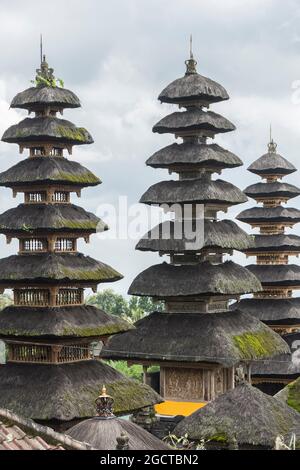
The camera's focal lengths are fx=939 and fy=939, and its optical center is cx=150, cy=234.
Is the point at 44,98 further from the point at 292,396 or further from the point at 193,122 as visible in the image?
the point at 292,396

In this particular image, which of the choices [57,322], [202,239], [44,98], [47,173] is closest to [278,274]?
[202,239]

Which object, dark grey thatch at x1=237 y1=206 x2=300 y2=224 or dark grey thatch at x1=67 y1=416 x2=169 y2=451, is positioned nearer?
dark grey thatch at x1=67 y1=416 x2=169 y2=451

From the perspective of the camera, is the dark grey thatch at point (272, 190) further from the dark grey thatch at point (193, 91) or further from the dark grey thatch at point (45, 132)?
the dark grey thatch at point (45, 132)

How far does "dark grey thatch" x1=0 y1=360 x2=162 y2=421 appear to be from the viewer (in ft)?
103

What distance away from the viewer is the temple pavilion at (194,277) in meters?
40.0

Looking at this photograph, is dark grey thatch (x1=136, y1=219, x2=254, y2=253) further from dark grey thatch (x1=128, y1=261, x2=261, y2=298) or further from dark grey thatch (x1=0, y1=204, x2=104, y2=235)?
dark grey thatch (x1=0, y1=204, x2=104, y2=235)

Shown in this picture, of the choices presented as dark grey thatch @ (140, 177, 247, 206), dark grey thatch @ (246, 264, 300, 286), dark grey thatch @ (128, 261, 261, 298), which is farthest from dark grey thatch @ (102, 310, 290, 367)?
dark grey thatch @ (246, 264, 300, 286)

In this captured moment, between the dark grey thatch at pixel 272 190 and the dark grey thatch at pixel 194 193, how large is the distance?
9250 millimetres

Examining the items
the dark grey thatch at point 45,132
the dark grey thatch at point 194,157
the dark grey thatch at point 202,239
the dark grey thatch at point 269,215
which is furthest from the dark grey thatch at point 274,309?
the dark grey thatch at point 45,132

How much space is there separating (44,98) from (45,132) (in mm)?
1444

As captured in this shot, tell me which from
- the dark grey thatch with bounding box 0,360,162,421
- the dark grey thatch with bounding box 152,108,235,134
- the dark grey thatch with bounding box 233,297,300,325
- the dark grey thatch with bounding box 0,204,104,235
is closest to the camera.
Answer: the dark grey thatch with bounding box 0,360,162,421

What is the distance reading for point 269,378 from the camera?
153ft

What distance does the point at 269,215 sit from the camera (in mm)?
52781

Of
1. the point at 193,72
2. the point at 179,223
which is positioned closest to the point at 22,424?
the point at 179,223
